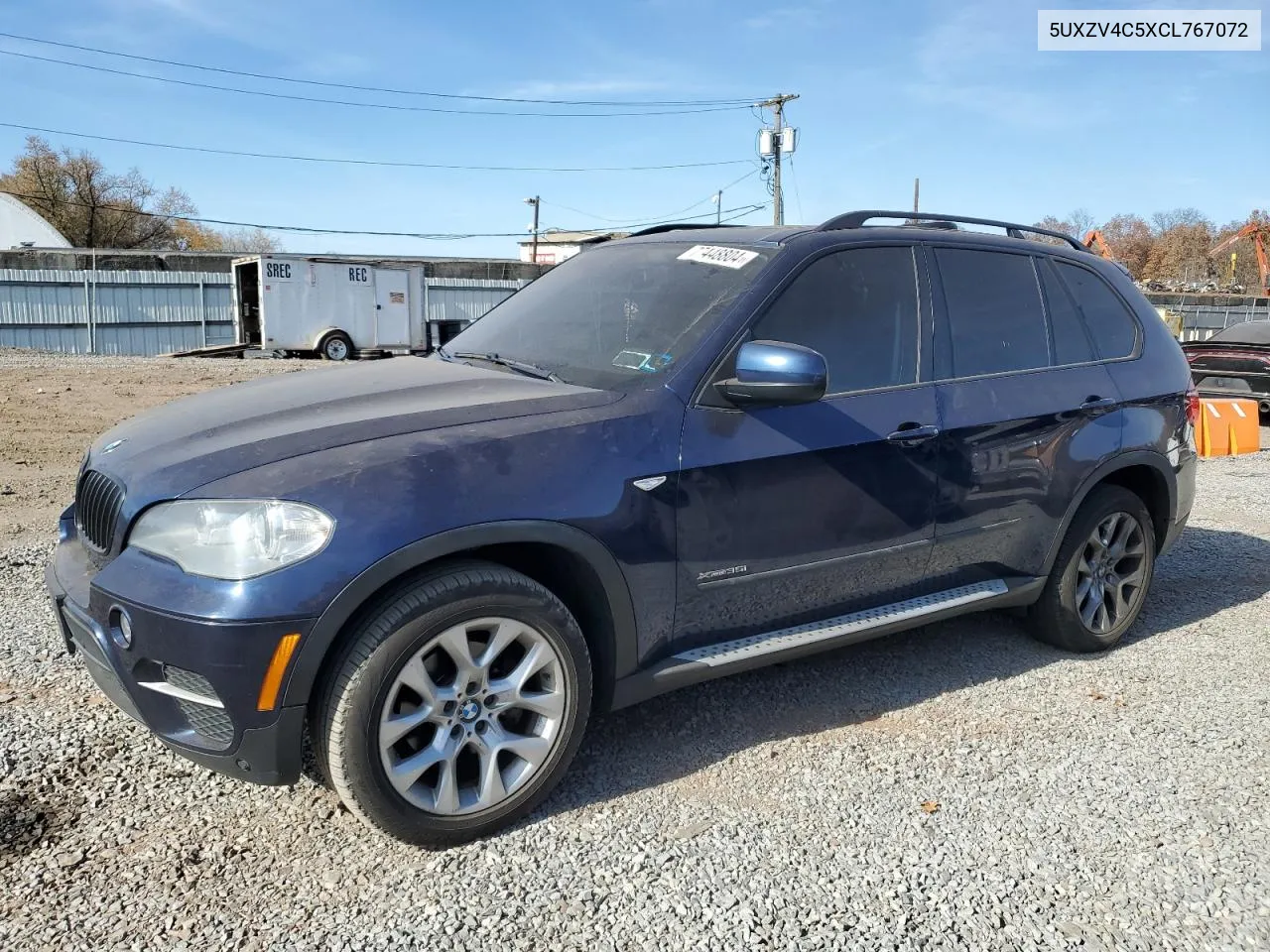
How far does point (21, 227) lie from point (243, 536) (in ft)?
166

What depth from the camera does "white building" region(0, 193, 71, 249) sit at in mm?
43375

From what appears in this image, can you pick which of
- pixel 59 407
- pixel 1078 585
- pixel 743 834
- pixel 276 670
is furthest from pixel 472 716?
pixel 59 407

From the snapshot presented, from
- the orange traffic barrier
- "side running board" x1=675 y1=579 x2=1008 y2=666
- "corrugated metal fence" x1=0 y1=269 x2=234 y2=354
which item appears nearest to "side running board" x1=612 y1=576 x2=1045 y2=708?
"side running board" x1=675 y1=579 x2=1008 y2=666

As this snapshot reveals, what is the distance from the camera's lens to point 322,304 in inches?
986

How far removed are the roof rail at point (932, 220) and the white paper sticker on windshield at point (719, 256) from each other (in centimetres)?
35

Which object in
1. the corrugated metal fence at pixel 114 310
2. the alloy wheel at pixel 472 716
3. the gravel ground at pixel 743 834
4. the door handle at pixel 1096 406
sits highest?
the corrugated metal fence at pixel 114 310

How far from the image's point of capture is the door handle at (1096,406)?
13.6 ft

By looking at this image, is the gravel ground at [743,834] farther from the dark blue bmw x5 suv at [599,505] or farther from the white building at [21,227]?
the white building at [21,227]

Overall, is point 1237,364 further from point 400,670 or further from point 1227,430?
point 400,670

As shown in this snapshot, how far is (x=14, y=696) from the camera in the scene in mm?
3564

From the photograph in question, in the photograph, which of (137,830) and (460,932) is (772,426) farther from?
(137,830)

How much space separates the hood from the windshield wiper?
2.2 inches

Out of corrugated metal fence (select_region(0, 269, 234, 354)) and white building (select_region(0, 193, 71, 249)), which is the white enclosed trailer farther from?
white building (select_region(0, 193, 71, 249))

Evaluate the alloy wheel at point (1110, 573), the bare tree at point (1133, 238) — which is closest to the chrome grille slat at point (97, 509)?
the alloy wheel at point (1110, 573)
